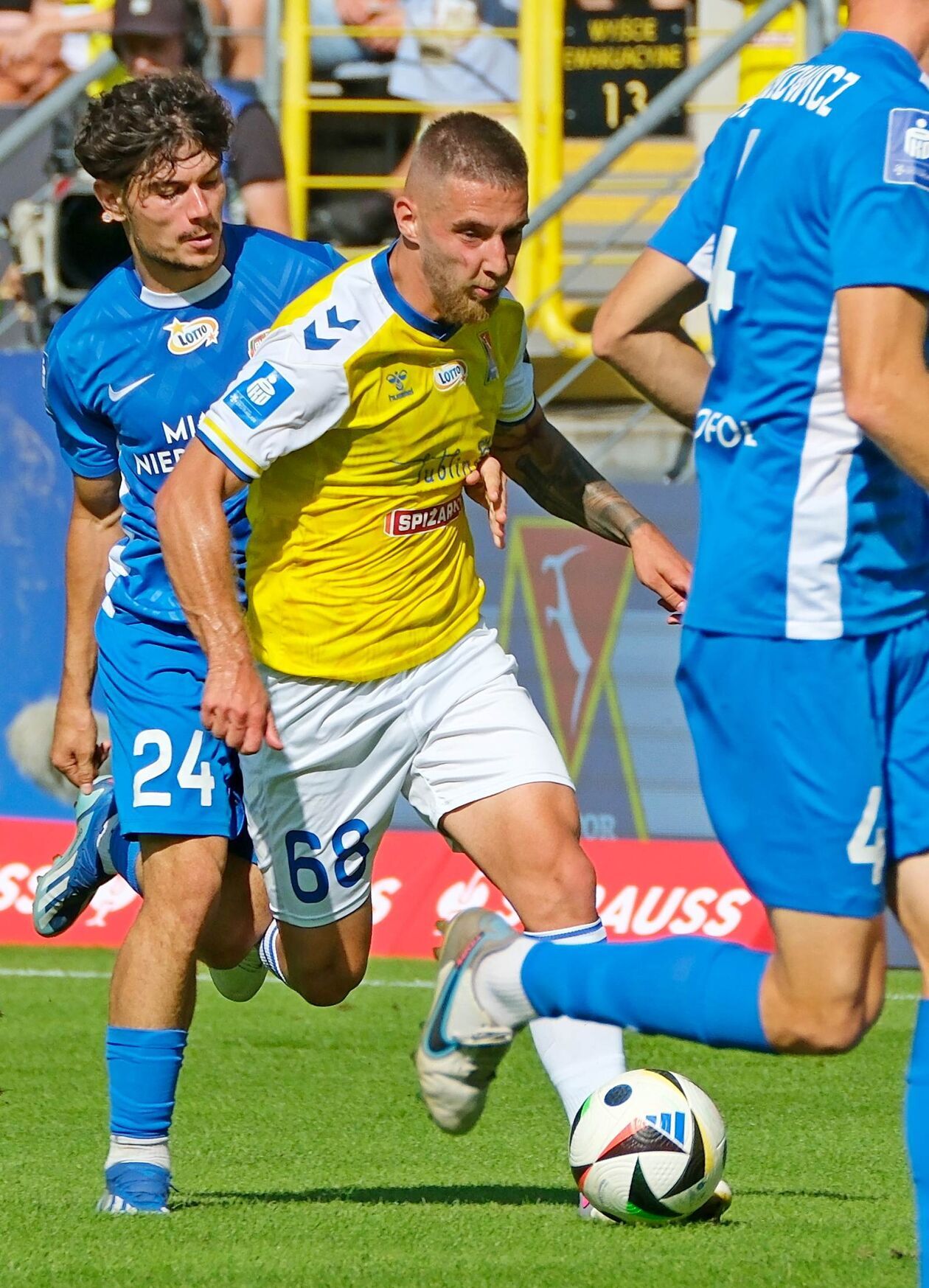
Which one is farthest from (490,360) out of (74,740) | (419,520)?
(74,740)

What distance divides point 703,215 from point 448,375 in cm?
126

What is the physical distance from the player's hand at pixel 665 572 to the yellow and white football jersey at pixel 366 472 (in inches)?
18.9

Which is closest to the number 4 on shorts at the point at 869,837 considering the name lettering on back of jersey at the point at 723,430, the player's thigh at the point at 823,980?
the player's thigh at the point at 823,980

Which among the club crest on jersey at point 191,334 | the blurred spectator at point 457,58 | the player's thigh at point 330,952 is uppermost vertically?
the club crest on jersey at point 191,334

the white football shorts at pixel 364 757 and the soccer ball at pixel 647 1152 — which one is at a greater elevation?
the white football shorts at pixel 364 757

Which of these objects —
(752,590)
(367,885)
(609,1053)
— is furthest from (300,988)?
(752,590)

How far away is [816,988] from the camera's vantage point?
11.4ft

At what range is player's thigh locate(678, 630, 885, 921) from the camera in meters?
3.43

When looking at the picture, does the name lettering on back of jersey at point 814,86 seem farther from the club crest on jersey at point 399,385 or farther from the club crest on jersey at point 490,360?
the club crest on jersey at point 490,360

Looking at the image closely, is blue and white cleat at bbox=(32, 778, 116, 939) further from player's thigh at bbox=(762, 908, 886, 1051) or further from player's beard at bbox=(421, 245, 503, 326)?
player's thigh at bbox=(762, 908, 886, 1051)

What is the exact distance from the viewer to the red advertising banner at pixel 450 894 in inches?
364

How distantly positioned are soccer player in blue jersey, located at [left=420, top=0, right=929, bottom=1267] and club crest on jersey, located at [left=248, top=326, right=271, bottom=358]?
1.51m

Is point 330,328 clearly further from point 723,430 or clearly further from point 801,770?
point 801,770

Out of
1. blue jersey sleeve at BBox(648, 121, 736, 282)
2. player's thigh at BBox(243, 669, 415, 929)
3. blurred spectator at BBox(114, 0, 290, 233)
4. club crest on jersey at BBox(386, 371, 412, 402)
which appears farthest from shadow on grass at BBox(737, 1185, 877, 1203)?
blurred spectator at BBox(114, 0, 290, 233)
